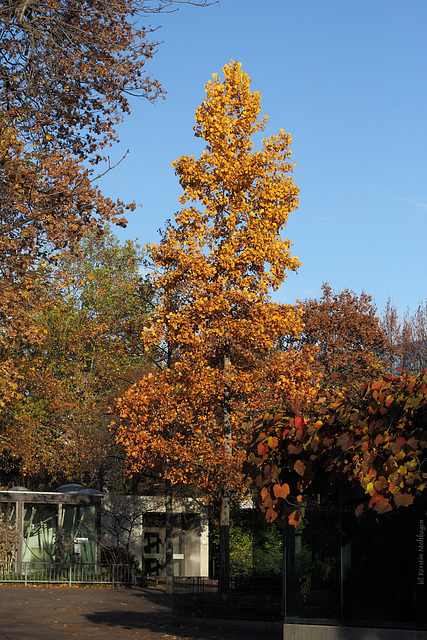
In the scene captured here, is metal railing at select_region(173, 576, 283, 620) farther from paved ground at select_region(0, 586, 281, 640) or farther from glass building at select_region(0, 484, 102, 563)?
glass building at select_region(0, 484, 102, 563)

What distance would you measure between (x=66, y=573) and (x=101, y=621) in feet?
45.0

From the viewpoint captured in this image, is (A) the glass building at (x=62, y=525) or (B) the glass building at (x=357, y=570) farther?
(A) the glass building at (x=62, y=525)

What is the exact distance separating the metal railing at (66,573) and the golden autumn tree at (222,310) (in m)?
12.4

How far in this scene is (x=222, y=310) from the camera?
1950 cm

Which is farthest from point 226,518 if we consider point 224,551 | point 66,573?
point 66,573

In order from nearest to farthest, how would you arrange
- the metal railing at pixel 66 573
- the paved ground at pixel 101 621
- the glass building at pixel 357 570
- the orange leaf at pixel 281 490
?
the orange leaf at pixel 281 490, the glass building at pixel 357 570, the paved ground at pixel 101 621, the metal railing at pixel 66 573

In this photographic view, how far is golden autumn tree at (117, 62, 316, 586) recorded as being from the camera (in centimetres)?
1936

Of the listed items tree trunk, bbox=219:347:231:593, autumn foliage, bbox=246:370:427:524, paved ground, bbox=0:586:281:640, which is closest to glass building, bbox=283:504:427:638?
autumn foliage, bbox=246:370:427:524

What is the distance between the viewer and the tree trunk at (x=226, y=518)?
19031mm

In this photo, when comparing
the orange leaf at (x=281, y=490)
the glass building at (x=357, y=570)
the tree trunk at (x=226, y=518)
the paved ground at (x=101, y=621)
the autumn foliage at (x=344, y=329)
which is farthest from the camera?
the autumn foliage at (x=344, y=329)

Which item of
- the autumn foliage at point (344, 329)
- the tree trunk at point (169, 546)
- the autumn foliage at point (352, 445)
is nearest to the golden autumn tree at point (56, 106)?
the autumn foliage at point (352, 445)

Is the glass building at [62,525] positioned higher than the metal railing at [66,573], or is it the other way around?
the glass building at [62,525]

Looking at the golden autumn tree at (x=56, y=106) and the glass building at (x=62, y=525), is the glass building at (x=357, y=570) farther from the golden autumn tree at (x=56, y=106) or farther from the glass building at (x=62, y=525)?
the glass building at (x=62, y=525)

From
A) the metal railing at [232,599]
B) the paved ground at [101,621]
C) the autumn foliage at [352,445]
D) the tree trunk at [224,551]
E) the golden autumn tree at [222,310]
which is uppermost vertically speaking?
the golden autumn tree at [222,310]
